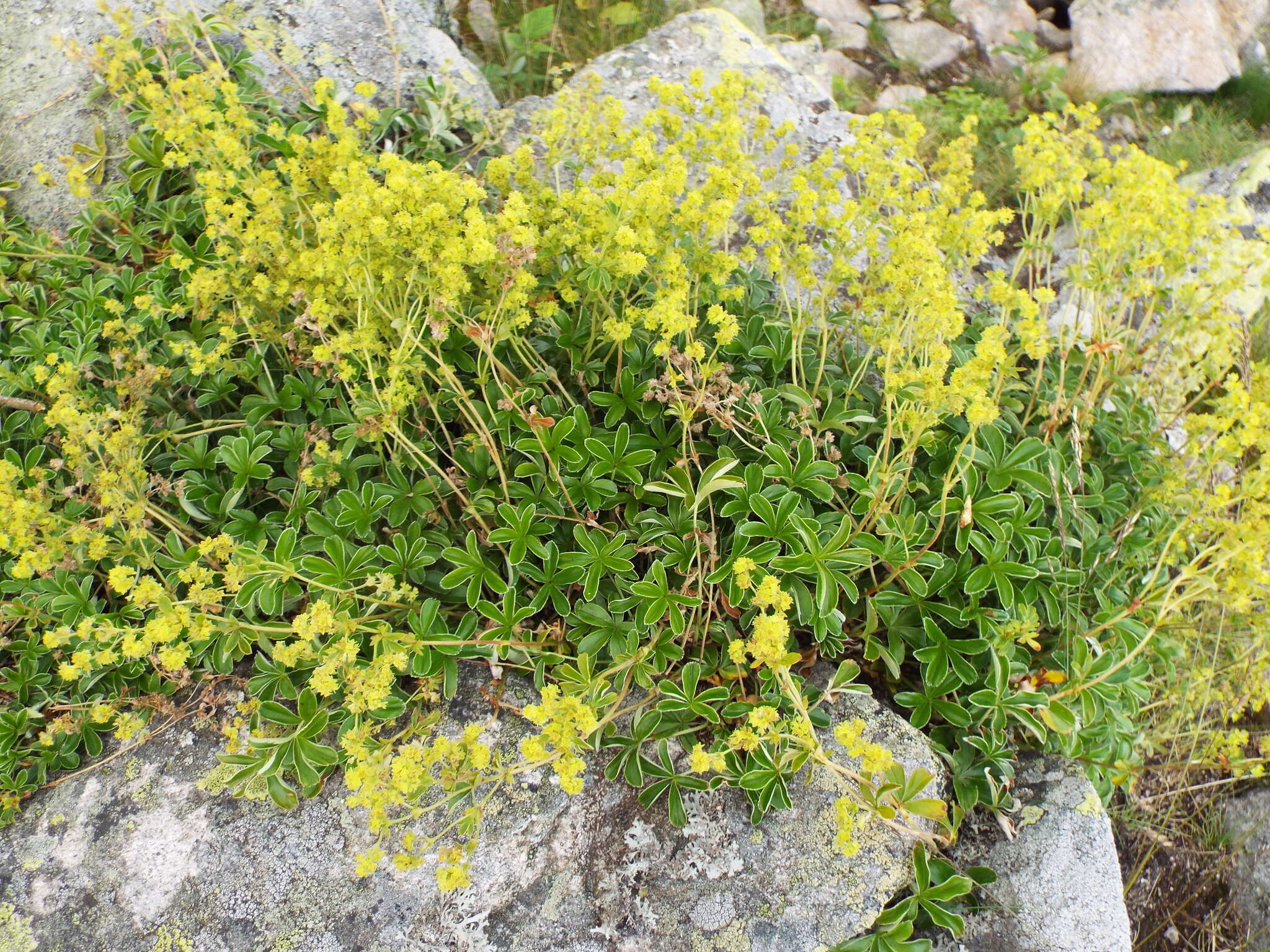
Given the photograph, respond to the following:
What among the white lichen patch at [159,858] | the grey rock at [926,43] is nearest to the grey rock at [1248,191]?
the grey rock at [926,43]

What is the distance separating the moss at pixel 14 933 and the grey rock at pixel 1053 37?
26.6 feet

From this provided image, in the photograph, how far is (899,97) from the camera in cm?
621

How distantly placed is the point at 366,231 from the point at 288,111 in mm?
2123

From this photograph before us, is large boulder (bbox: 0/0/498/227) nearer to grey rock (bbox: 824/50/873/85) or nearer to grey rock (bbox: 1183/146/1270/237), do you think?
grey rock (bbox: 824/50/873/85)

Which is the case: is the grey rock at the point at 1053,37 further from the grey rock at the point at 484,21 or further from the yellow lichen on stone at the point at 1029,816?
the yellow lichen on stone at the point at 1029,816

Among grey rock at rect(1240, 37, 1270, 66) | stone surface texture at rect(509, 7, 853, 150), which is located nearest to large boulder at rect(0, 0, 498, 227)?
stone surface texture at rect(509, 7, 853, 150)

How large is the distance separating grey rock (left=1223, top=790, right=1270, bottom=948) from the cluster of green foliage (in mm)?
460

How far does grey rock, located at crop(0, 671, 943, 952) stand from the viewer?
7.36 feet

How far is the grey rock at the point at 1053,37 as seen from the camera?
22.7 feet

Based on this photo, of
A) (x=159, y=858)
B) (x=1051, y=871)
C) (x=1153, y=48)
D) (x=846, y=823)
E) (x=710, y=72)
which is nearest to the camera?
(x=846, y=823)

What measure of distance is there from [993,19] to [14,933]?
26.6 feet

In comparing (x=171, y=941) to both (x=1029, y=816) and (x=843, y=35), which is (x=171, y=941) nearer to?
(x=1029, y=816)

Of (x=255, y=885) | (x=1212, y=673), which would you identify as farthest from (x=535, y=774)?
(x=1212, y=673)

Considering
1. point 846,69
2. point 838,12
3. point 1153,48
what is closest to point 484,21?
point 846,69
